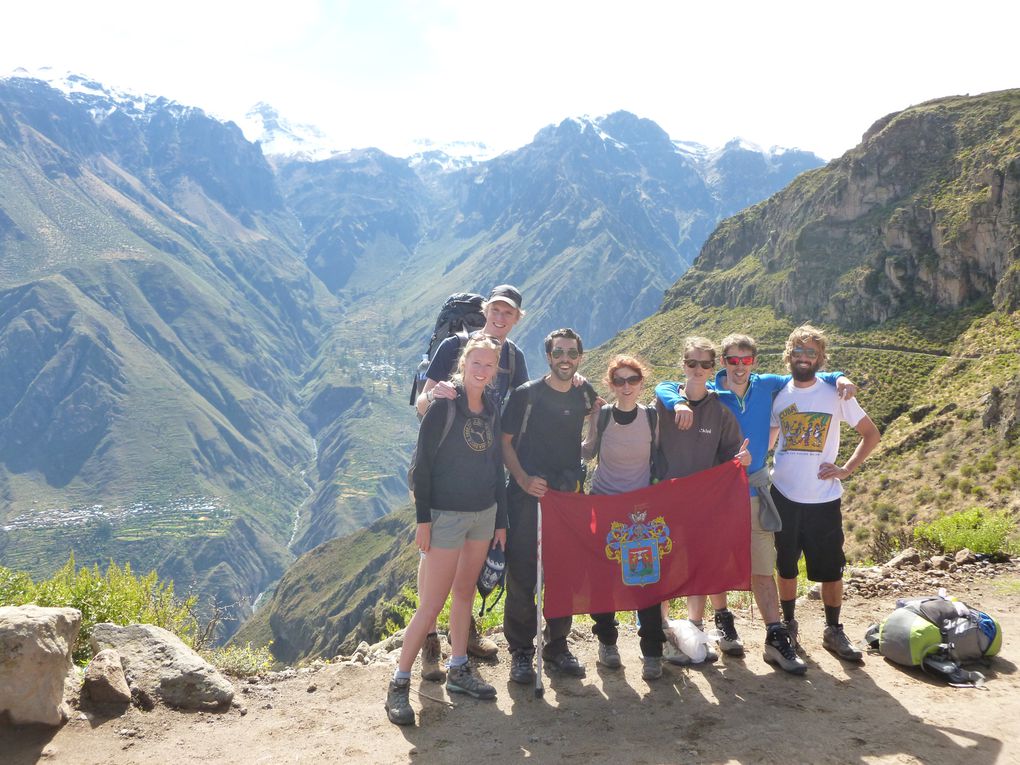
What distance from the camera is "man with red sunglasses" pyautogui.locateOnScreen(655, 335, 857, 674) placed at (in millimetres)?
7500

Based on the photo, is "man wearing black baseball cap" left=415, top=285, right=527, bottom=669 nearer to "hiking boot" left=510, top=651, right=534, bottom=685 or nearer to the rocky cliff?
"hiking boot" left=510, top=651, right=534, bottom=685

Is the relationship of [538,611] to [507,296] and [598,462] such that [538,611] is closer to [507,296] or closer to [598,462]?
[598,462]

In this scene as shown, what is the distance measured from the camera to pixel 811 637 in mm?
8547

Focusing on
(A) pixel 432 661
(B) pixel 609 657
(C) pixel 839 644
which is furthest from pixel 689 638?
(A) pixel 432 661

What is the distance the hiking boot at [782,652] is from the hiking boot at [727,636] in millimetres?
315

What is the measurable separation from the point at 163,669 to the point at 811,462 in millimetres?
7175

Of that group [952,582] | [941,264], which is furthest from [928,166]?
[952,582]

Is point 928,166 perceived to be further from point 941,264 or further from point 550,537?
point 550,537

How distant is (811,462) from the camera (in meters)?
7.46

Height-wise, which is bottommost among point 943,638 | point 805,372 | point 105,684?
point 943,638

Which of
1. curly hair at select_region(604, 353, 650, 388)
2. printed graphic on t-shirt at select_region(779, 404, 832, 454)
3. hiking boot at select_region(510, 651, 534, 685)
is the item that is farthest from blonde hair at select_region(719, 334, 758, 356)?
hiking boot at select_region(510, 651, 534, 685)

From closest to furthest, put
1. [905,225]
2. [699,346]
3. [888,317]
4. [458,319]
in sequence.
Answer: [699,346] < [458,319] < [888,317] < [905,225]

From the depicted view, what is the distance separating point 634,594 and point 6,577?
23.6 ft

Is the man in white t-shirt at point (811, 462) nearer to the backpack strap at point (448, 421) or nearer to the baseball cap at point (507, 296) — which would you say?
the baseball cap at point (507, 296)
